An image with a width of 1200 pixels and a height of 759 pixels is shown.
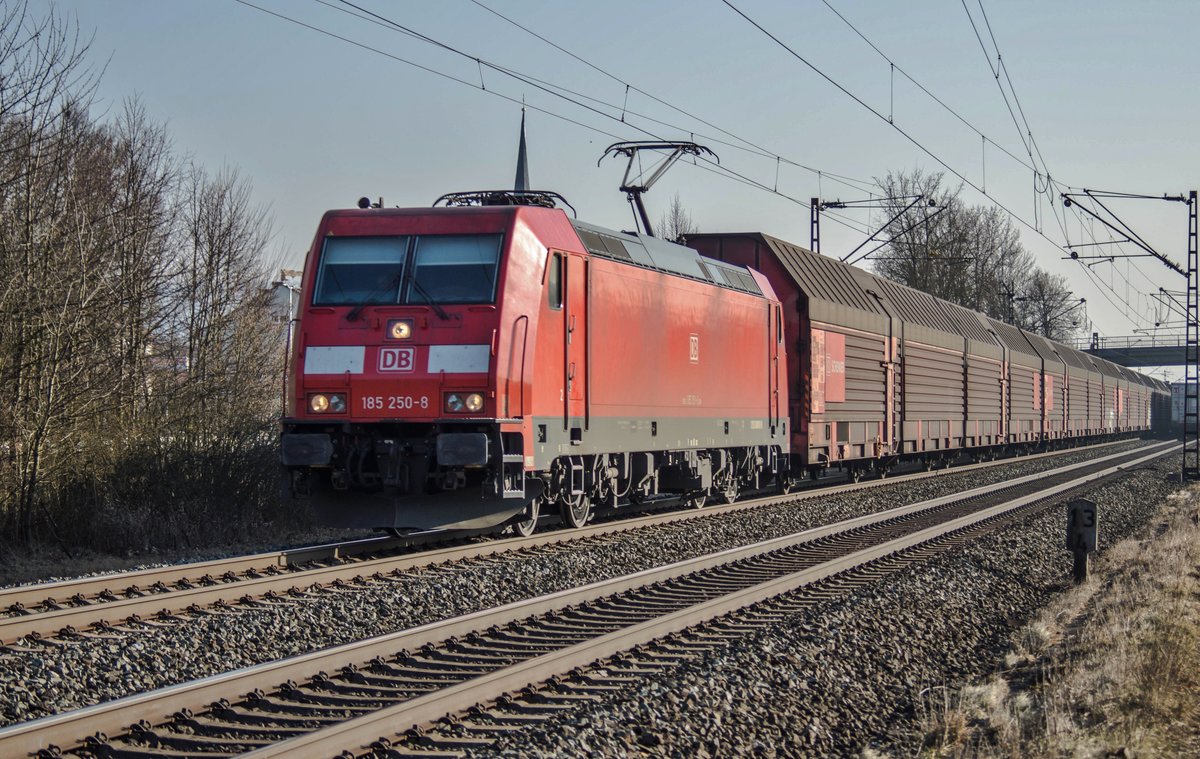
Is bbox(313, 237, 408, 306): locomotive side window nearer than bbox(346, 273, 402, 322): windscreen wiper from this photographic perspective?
No

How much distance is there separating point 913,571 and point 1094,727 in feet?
16.1

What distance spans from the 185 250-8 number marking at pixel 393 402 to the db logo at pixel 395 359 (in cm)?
28

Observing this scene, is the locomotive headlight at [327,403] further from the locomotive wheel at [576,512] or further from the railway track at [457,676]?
the railway track at [457,676]

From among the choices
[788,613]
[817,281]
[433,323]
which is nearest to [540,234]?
[433,323]

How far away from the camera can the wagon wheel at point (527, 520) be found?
42.7 feet

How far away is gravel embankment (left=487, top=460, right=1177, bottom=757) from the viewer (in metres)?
5.63

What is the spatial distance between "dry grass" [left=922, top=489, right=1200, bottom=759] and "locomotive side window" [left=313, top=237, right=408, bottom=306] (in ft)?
22.1

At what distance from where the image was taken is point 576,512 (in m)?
13.8

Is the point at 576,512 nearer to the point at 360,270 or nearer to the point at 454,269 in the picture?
the point at 454,269

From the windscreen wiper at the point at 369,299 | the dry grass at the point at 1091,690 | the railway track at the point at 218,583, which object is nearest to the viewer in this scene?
the dry grass at the point at 1091,690

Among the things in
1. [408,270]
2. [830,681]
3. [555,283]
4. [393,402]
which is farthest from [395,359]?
[830,681]

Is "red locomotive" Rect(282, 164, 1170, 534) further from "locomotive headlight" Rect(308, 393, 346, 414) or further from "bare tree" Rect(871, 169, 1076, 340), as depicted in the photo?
"bare tree" Rect(871, 169, 1076, 340)

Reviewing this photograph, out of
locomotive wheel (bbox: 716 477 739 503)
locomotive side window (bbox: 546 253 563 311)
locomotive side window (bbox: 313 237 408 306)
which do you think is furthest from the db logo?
locomotive wheel (bbox: 716 477 739 503)

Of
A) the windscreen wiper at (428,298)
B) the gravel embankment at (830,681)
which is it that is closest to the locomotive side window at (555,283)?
the windscreen wiper at (428,298)
